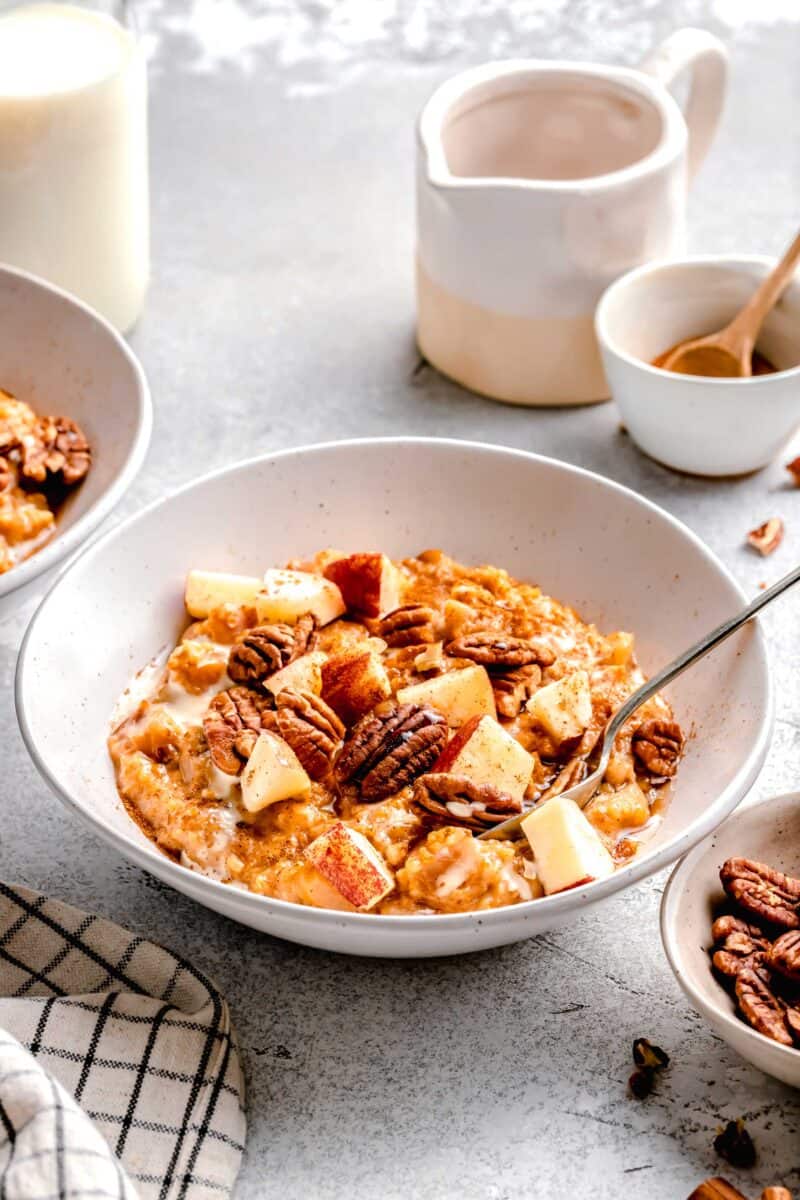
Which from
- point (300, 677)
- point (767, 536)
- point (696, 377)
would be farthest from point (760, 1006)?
point (696, 377)

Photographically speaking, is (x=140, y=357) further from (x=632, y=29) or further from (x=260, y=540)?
(x=632, y=29)

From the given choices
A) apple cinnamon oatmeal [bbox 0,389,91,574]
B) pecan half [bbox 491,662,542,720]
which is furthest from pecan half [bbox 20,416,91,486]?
pecan half [bbox 491,662,542,720]

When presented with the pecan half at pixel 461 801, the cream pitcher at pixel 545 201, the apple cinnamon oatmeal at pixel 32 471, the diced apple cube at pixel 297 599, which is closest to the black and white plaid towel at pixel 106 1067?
the pecan half at pixel 461 801

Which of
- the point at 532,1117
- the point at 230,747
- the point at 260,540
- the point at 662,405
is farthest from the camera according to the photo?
the point at 662,405

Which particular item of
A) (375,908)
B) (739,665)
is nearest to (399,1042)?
(375,908)

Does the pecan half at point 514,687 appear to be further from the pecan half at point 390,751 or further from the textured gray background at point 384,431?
the textured gray background at point 384,431

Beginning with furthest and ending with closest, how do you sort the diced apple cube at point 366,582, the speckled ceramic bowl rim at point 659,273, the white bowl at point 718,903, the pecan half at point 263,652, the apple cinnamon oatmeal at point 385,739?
1. the speckled ceramic bowl rim at point 659,273
2. the diced apple cube at point 366,582
3. the pecan half at point 263,652
4. the apple cinnamon oatmeal at point 385,739
5. the white bowl at point 718,903
